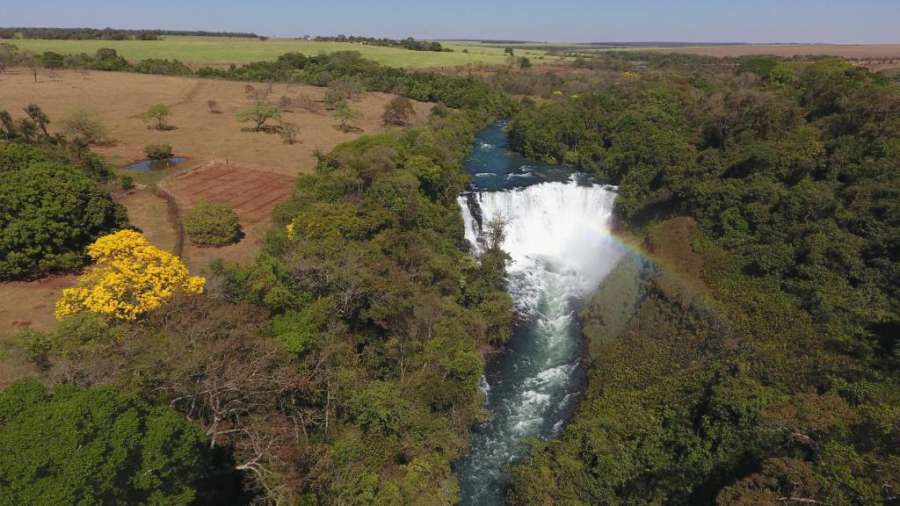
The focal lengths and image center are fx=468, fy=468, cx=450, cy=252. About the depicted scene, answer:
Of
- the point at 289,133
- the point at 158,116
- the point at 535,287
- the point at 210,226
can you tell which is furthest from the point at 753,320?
the point at 158,116

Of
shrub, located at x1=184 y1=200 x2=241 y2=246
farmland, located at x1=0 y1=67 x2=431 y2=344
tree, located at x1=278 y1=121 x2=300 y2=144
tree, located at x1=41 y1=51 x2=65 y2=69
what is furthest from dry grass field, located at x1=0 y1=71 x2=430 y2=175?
shrub, located at x1=184 y1=200 x2=241 y2=246

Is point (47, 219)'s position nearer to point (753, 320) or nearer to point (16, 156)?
point (16, 156)

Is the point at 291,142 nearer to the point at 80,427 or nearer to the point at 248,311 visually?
the point at 248,311

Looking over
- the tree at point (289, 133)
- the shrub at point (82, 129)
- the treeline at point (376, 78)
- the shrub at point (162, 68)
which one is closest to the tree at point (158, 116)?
the shrub at point (82, 129)

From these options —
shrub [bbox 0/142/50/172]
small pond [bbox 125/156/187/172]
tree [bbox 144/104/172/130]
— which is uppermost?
tree [bbox 144/104/172/130]

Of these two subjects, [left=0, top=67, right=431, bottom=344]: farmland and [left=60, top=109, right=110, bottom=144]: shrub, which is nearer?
[left=0, top=67, right=431, bottom=344]: farmland

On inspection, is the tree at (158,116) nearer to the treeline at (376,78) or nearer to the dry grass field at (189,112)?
the dry grass field at (189,112)

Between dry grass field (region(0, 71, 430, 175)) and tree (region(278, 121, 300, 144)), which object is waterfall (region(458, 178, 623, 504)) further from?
tree (region(278, 121, 300, 144))

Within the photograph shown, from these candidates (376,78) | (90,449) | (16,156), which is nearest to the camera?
(90,449)
